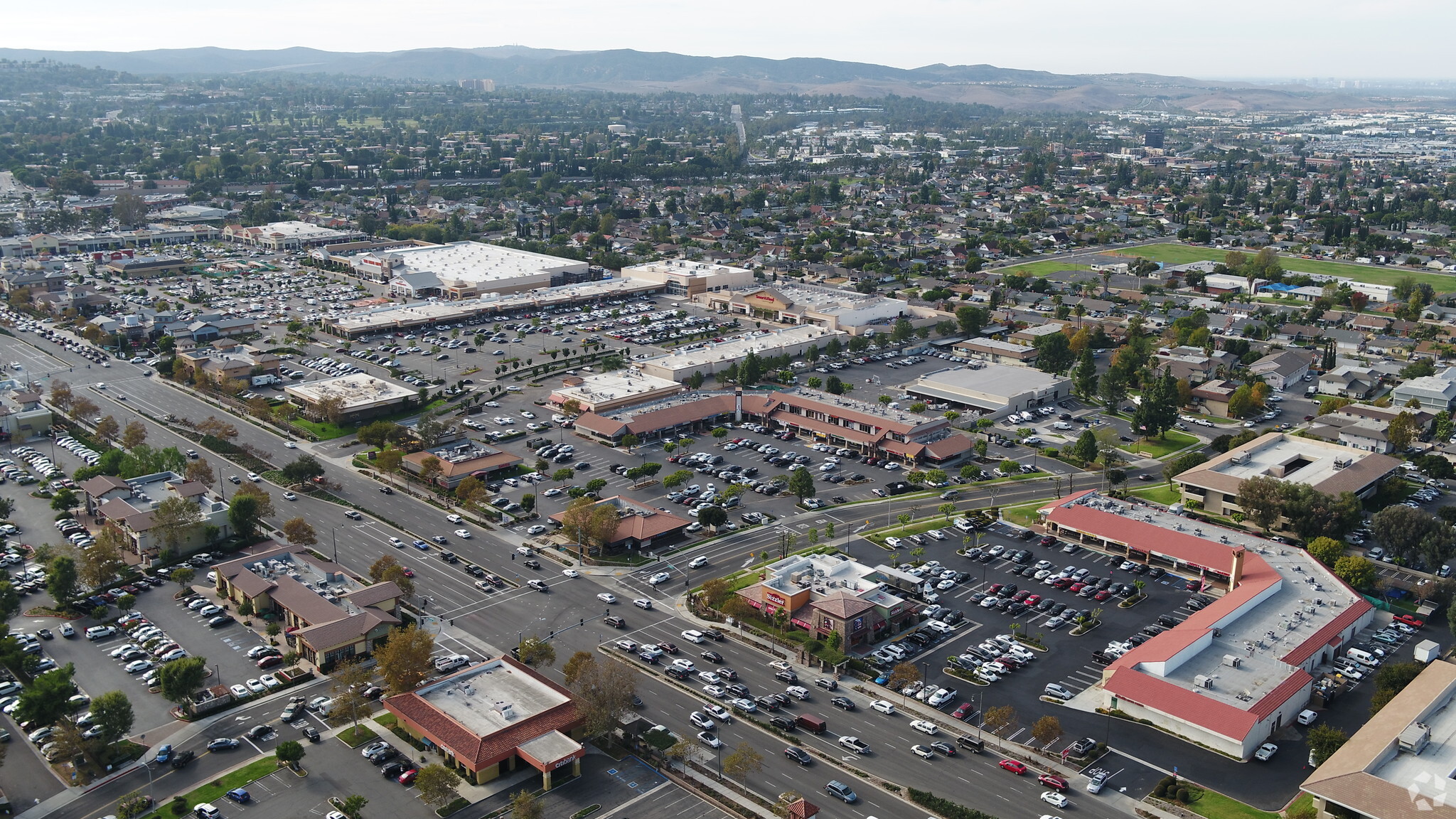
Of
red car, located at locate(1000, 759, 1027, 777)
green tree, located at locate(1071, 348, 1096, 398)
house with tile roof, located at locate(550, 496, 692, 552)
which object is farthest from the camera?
green tree, located at locate(1071, 348, 1096, 398)

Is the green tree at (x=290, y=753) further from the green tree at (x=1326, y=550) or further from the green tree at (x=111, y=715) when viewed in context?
the green tree at (x=1326, y=550)

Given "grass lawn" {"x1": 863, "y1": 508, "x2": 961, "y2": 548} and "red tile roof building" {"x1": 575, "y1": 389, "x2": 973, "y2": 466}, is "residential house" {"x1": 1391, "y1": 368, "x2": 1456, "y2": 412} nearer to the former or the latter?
"red tile roof building" {"x1": 575, "y1": 389, "x2": 973, "y2": 466}

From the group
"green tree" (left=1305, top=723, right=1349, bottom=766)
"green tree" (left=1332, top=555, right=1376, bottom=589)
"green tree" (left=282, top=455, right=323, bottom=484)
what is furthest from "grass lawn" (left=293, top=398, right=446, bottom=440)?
"green tree" (left=1305, top=723, right=1349, bottom=766)

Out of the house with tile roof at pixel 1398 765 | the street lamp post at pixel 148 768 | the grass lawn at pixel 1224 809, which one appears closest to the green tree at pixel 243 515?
the street lamp post at pixel 148 768

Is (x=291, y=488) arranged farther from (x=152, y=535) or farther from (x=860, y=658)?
(x=860, y=658)

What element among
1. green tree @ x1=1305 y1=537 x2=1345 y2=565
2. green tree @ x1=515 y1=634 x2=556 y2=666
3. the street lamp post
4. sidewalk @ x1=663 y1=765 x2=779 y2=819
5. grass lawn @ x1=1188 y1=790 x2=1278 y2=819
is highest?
green tree @ x1=1305 y1=537 x2=1345 y2=565

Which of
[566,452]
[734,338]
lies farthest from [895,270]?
[566,452]

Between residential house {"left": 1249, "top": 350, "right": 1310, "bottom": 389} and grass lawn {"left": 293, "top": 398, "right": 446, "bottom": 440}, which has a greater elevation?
residential house {"left": 1249, "top": 350, "right": 1310, "bottom": 389}
